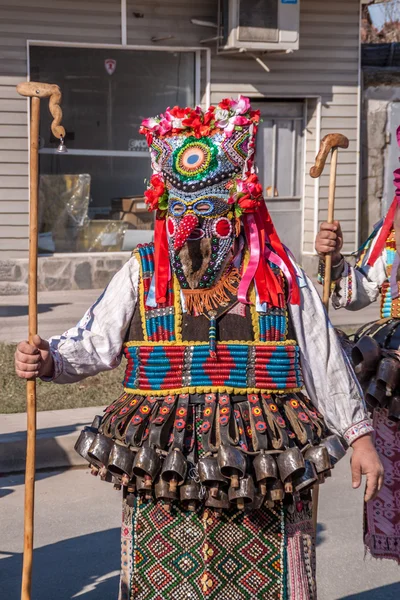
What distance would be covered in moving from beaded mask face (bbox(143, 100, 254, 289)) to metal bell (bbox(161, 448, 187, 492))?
0.64m

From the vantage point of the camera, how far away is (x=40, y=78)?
1433 centimetres

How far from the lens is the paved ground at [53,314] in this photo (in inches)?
456

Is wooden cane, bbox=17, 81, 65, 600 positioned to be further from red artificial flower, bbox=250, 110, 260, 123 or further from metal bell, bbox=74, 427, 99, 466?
red artificial flower, bbox=250, 110, 260, 123

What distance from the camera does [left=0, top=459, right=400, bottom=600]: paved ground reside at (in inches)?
221

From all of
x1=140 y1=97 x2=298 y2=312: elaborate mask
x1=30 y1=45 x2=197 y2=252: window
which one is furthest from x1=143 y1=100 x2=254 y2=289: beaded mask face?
x1=30 y1=45 x2=197 y2=252: window

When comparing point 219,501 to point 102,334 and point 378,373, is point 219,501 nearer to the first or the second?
point 102,334

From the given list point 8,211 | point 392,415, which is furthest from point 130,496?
point 8,211

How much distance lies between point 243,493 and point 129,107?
1210 cm

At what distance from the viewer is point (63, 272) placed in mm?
14531

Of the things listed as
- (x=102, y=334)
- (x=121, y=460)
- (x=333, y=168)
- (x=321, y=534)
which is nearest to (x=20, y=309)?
(x=321, y=534)

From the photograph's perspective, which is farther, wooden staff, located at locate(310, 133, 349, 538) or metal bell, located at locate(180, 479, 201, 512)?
wooden staff, located at locate(310, 133, 349, 538)

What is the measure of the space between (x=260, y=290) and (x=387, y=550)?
6.85ft

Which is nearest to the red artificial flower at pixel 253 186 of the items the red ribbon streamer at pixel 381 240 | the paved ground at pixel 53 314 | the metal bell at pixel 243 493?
the metal bell at pixel 243 493

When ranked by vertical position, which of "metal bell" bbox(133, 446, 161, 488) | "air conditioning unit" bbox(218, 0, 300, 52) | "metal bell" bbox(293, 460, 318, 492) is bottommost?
"metal bell" bbox(293, 460, 318, 492)
